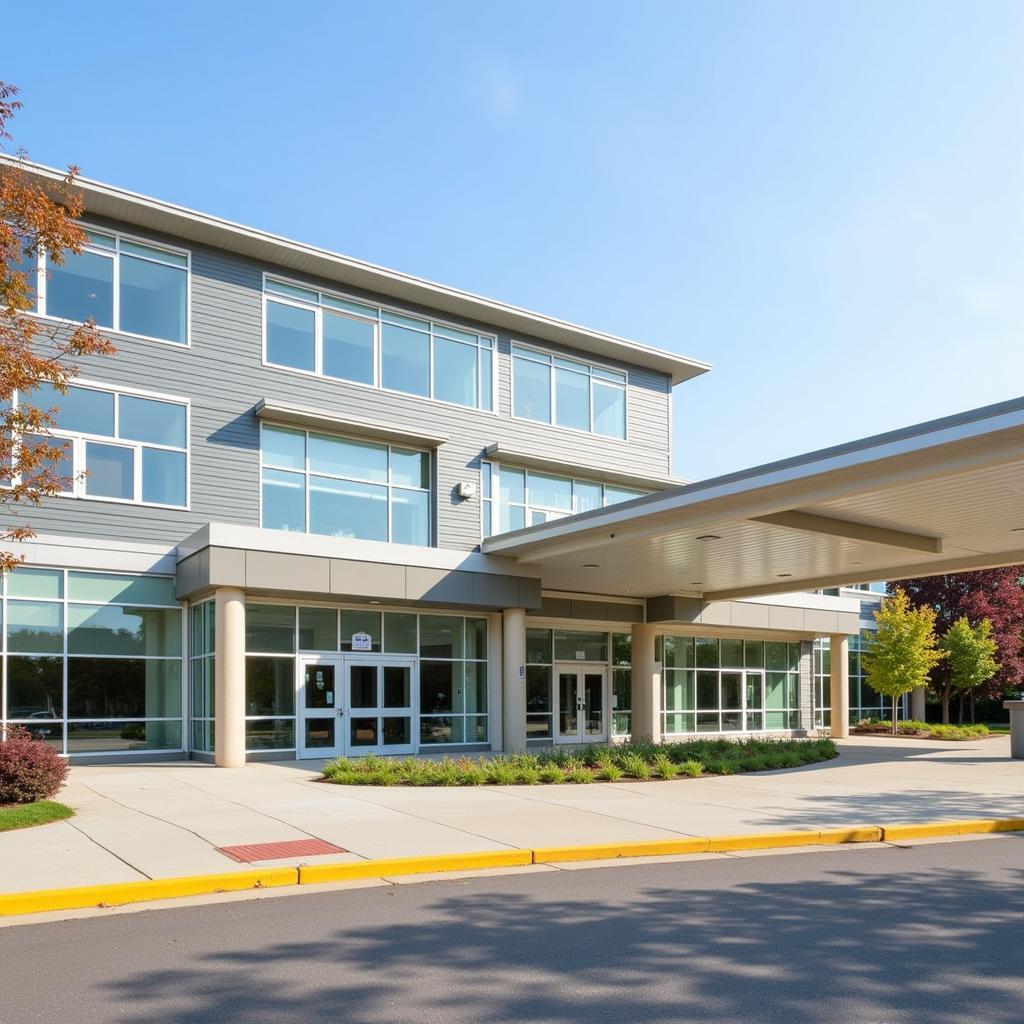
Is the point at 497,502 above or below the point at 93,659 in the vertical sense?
above

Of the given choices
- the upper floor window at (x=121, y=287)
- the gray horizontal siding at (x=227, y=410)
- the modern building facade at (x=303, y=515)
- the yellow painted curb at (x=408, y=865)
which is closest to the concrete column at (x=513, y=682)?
the modern building facade at (x=303, y=515)

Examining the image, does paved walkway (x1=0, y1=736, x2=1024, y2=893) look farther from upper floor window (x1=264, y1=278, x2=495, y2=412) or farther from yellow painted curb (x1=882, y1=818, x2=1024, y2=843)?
upper floor window (x1=264, y1=278, x2=495, y2=412)

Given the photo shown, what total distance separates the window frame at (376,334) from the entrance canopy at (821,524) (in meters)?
4.61

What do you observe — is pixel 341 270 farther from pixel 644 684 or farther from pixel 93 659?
pixel 644 684

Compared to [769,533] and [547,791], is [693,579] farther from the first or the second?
[547,791]

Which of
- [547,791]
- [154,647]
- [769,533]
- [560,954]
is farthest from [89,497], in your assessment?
[560,954]

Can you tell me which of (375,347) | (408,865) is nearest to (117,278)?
(375,347)

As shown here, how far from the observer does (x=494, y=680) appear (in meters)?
25.9

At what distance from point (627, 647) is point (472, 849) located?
2112 centimetres

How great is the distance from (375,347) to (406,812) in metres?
14.8

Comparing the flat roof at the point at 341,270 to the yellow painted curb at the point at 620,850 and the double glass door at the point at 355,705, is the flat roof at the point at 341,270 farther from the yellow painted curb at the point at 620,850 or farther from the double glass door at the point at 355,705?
the yellow painted curb at the point at 620,850

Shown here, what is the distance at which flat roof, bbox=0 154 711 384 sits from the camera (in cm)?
2220

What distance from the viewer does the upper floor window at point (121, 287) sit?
71.9ft

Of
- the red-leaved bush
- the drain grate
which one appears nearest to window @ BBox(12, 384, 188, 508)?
the red-leaved bush
